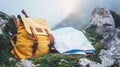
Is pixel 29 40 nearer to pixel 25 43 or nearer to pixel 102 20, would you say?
pixel 25 43

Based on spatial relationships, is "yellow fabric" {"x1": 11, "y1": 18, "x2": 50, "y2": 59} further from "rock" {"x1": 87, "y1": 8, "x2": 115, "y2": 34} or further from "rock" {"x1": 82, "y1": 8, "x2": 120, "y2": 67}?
"rock" {"x1": 87, "y1": 8, "x2": 115, "y2": 34}

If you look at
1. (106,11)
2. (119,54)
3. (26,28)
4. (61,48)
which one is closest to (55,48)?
(61,48)

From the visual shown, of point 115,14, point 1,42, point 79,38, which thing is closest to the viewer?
point 1,42

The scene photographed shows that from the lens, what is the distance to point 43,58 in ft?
50.9

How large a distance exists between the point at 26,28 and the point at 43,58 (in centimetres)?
153

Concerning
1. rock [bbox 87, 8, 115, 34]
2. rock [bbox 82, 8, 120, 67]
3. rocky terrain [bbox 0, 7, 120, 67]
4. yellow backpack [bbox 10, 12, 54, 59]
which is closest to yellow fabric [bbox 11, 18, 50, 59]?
yellow backpack [bbox 10, 12, 54, 59]

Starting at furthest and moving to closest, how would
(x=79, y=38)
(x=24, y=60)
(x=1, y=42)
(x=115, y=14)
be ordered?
(x=115, y=14), (x=79, y=38), (x=1, y=42), (x=24, y=60)

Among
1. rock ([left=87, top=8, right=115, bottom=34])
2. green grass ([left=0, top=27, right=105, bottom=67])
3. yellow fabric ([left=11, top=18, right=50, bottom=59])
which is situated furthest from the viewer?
rock ([left=87, top=8, right=115, bottom=34])

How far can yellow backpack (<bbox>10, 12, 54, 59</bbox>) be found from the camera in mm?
16203

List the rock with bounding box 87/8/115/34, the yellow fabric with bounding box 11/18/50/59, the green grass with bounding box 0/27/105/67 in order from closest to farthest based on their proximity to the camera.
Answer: the green grass with bounding box 0/27/105/67, the yellow fabric with bounding box 11/18/50/59, the rock with bounding box 87/8/115/34

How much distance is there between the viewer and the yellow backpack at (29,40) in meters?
16.2

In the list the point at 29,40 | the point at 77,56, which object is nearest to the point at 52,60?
the point at 77,56

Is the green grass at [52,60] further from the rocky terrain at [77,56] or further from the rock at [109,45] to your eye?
the rock at [109,45]

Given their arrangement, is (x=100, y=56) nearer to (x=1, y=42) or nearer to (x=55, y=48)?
(x=55, y=48)
